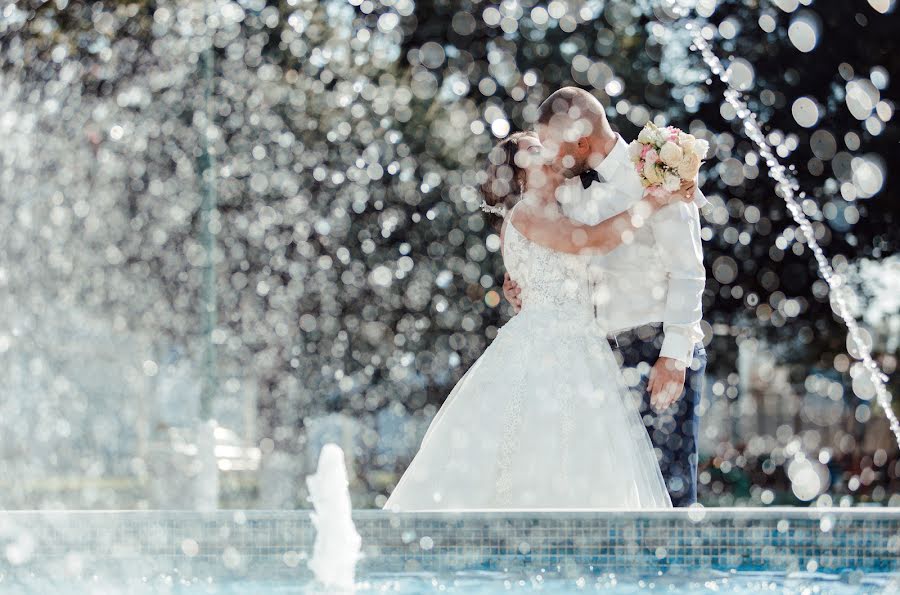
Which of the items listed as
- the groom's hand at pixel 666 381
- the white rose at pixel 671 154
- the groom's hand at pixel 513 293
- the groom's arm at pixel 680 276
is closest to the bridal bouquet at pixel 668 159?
the white rose at pixel 671 154

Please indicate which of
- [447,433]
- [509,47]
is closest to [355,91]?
[509,47]

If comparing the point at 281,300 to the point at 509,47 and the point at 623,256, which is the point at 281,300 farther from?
the point at 623,256

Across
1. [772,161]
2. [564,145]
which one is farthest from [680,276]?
[772,161]

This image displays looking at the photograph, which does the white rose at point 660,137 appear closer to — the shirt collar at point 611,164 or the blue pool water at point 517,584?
the shirt collar at point 611,164

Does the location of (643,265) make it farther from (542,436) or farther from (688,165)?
(542,436)

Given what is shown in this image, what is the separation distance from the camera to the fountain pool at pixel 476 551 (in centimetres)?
571

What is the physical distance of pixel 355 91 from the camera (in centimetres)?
1675

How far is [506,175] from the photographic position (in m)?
5.98

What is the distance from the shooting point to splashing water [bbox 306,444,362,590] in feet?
18.2

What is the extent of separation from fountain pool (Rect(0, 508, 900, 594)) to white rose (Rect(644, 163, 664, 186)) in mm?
1473

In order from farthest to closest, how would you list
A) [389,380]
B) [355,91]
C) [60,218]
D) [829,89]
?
[60,218] < [389,380] < [355,91] < [829,89]

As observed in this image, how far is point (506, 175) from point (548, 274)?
0.52 meters

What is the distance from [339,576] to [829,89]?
11351 mm

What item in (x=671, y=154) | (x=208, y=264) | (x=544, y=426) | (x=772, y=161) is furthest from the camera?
(x=772, y=161)
